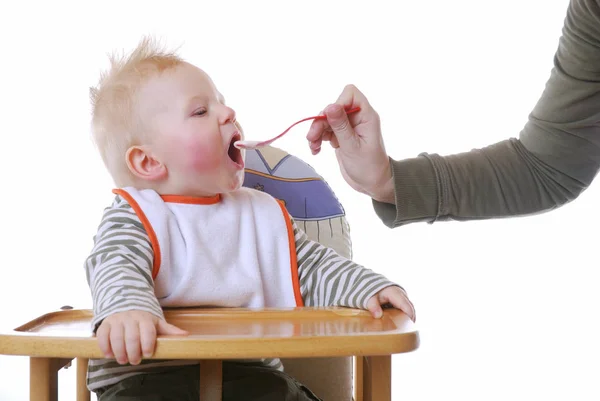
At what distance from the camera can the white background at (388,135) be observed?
7.11 ft

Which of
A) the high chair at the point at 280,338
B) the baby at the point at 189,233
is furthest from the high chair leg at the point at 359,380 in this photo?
the baby at the point at 189,233

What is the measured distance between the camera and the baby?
108 centimetres

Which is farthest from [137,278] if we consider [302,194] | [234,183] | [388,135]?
[388,135]

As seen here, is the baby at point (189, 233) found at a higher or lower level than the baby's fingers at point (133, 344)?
higher

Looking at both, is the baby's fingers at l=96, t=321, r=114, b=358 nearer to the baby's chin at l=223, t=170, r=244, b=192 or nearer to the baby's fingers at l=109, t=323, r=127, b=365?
the baby's fingers at l=109, t=323, r=127, b=365

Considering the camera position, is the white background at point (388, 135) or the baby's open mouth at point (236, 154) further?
the white background at point (388, 135)

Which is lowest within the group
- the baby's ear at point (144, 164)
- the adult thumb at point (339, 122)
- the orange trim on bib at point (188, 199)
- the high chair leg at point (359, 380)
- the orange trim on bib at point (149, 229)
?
the high chair leg at point (359, 380)

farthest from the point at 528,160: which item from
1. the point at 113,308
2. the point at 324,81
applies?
the point at 324,81

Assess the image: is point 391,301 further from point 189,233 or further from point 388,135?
point 388,135

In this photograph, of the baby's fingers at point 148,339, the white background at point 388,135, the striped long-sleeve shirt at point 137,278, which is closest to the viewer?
the baby's fingers at point 148,339

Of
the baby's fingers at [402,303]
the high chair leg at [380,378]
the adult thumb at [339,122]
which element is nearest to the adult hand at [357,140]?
the adult thumb at [339,122]

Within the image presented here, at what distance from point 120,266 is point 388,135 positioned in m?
1.38

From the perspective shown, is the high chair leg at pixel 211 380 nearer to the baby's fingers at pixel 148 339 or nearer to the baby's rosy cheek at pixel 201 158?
the baby's fingers at pixel 148 339

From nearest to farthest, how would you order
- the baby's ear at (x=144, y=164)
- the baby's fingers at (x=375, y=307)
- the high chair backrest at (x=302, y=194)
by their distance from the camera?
the baby's fingers at (x=375, y=307)
the baby's ear at (x=144, y=164)
the high chair backrest at (x=302, y=194)
